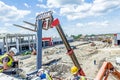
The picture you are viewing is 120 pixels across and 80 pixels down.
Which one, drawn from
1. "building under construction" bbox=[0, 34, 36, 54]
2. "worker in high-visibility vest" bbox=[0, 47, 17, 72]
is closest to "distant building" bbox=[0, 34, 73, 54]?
"building under construction" bbox=[0, 34, 36, 54]

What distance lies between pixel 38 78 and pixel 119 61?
1838 centimetres

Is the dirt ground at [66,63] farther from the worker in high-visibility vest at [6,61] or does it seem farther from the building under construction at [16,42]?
the building under construction at [16,42]

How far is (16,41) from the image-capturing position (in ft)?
196

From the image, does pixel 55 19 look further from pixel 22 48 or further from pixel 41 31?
pixel 22 48

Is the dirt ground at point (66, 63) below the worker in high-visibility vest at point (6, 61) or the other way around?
below

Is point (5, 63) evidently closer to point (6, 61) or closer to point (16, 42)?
point (6, 61)

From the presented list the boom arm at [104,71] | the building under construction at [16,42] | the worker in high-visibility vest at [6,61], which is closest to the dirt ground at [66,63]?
the boom arm at [104,71]

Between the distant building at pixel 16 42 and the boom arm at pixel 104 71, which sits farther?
the distant building at pixel 16 42

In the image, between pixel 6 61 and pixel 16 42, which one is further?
pixel 16 42

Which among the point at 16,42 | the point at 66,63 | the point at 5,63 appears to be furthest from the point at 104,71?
the point at 16,42

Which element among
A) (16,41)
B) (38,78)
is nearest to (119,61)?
(38,78)

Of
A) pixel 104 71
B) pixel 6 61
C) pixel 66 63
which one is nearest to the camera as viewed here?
pixel 104 71

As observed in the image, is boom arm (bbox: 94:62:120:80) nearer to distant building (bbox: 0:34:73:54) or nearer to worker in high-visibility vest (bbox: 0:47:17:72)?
worker in high-visibility vest (bbox: 0:47:17:72)

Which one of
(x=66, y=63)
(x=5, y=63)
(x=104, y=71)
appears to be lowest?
(x=66, y=63)
